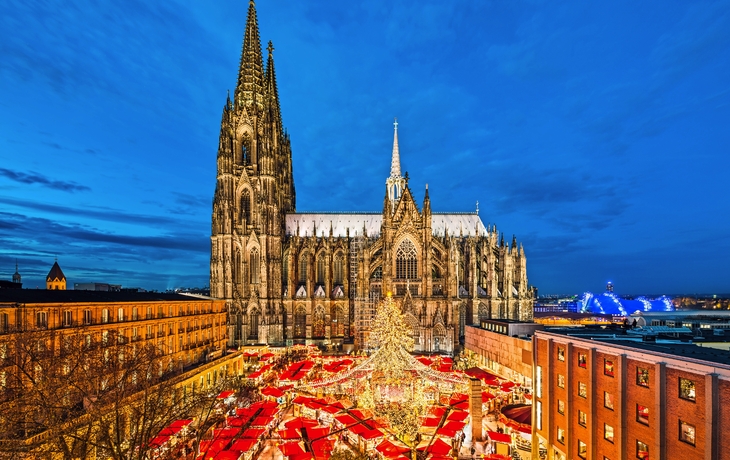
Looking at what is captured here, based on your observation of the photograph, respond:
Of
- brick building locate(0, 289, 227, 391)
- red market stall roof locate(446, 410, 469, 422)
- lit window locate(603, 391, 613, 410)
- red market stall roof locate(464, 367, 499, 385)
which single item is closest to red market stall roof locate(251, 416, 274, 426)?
brick building locate(0, 289, 227, 391)

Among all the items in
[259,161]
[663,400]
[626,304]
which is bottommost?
[626,304]

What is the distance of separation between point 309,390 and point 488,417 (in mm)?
17548

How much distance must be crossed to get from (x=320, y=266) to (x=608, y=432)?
5629 centimetres

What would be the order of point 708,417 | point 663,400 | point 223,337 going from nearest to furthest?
point 708,417
point 663,400
point 223,337

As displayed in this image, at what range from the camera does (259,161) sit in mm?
69625

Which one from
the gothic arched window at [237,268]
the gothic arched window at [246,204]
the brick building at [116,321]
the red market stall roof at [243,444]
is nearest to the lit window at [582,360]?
the red market stall roof at [243,444]

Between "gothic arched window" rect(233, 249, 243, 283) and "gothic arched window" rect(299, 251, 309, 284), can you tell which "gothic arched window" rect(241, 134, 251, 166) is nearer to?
"gothic arched window" rect(233, 249, 243, 283)

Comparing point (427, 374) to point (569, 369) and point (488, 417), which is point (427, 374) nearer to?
point (488, 417)

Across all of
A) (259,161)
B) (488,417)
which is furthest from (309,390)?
(259,161)

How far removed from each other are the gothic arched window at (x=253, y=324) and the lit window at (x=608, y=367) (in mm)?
54813

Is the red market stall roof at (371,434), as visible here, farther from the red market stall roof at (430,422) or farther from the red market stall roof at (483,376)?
the red market stall roof at (483,376)

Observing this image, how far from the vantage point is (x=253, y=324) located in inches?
2687

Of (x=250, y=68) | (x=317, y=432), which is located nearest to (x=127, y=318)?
(x=317, y=432)

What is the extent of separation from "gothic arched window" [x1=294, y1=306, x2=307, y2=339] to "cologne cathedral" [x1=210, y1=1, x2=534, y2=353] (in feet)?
0.58
